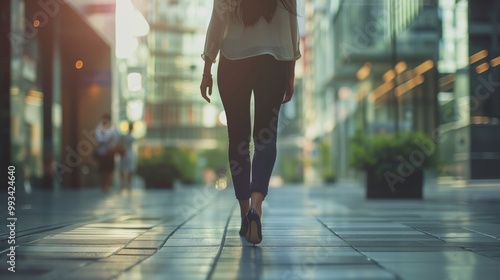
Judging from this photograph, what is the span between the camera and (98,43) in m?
23.8

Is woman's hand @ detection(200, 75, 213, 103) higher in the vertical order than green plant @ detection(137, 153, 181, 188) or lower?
higher

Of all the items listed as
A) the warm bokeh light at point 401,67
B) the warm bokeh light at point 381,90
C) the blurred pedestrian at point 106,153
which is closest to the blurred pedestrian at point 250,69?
the blurred pedestrian at point 106,153

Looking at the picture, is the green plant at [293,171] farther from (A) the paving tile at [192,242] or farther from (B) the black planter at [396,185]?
(A) the paving tile at [192,242]

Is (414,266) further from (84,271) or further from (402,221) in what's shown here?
(402,221)

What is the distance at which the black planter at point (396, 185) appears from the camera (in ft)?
41.4

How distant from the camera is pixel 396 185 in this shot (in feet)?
41.7

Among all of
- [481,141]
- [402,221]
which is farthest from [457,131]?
[402,221]

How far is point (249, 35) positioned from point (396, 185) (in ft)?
25.7

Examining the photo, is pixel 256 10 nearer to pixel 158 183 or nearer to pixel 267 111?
pixel 267 111

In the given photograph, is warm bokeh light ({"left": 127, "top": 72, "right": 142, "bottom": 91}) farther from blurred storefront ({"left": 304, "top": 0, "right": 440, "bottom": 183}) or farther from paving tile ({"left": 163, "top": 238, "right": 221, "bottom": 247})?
paving tile ({"left": 163, "top": 238, "right": 221, "bottom": 247})

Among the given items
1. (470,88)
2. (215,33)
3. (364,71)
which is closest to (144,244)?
(215,33)

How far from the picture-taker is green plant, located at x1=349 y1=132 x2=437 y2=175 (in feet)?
40.9

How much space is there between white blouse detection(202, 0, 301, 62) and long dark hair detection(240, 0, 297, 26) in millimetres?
35

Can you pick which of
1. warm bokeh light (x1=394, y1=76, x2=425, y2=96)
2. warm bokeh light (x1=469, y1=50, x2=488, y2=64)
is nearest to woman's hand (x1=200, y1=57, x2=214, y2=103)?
warm bokeh light (x1=469, y1=50, x2=488, y2=64)
